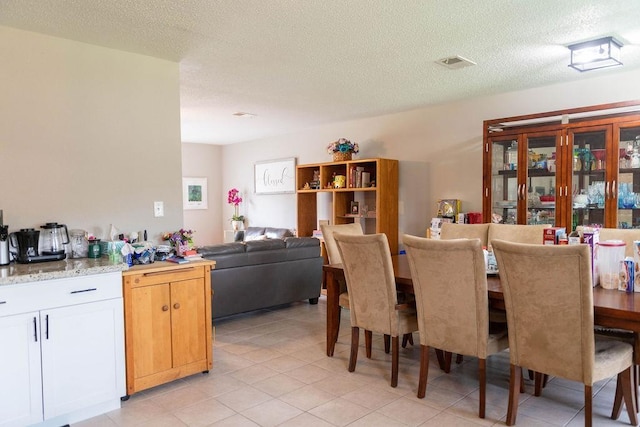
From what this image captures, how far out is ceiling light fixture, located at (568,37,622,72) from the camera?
3068mm

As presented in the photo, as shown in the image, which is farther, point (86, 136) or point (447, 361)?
point (447, 361)

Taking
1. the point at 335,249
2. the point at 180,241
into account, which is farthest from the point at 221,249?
the point at 335,249

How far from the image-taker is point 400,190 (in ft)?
18.6

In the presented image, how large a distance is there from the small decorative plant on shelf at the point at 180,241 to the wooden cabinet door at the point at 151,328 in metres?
0.36

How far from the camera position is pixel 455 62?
11.7ft

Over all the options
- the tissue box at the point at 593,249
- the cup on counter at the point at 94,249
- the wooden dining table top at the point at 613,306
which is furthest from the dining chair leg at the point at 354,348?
the cup on counter at the point at 94,249

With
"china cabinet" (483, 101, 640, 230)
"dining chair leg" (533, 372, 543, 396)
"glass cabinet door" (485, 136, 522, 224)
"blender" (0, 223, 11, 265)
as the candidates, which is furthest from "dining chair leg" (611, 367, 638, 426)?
"blender" (0, 223, 11, 265)

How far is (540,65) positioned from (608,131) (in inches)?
32.1

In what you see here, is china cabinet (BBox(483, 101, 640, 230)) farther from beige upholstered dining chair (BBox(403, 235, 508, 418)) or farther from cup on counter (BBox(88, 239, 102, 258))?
cup on counter (BBox(88, 239, 102, 258))

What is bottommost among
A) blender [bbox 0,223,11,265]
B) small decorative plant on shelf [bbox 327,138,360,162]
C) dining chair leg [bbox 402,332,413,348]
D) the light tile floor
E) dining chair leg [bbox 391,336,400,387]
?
the light tile floor

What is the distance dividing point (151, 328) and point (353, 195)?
389 cm

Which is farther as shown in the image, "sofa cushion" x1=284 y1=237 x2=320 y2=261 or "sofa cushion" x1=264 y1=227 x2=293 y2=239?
"sofa cushion" x1=264 y1=227 x2=293 y2=239

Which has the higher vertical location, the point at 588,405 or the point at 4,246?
the point at 4,246

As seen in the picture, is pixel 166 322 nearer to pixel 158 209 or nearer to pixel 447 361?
pixel 158 209
